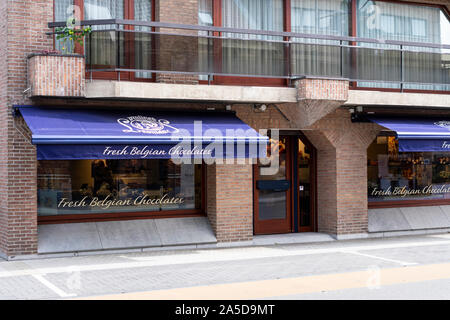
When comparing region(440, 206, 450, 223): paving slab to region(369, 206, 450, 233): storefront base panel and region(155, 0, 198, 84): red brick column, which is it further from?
region(155, 0, 198, 84): red brick column

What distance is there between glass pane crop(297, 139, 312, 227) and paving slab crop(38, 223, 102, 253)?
5432 millimetres

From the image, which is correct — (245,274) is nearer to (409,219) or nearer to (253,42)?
(253,42)

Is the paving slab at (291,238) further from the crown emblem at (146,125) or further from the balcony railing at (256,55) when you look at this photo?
the balcony railing at (256,55)

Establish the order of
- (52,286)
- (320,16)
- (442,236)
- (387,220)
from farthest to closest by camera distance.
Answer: (387,220)
(442,236)
(320,16)
(52,286)

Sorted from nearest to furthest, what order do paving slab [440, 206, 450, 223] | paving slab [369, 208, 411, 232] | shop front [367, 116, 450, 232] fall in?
paving slab [369, 208, 411, 232]
shop front [367, 116, 450, 232]
paving slab [440, 206, 450, 223]

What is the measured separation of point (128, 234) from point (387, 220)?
6.92 meters

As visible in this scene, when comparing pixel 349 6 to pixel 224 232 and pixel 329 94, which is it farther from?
pixel 224 232

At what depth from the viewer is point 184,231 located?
13.6 m

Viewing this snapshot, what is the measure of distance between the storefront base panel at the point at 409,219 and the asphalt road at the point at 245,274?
1764mm

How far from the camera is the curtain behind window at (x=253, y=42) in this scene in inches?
537

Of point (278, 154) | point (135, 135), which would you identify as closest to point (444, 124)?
point (278, 154)

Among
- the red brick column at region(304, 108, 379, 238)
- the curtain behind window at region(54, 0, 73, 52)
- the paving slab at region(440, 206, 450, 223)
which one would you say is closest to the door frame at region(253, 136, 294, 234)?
the red brick column at region(304, 108, 379, 238)

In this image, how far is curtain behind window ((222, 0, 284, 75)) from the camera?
44.8ft
